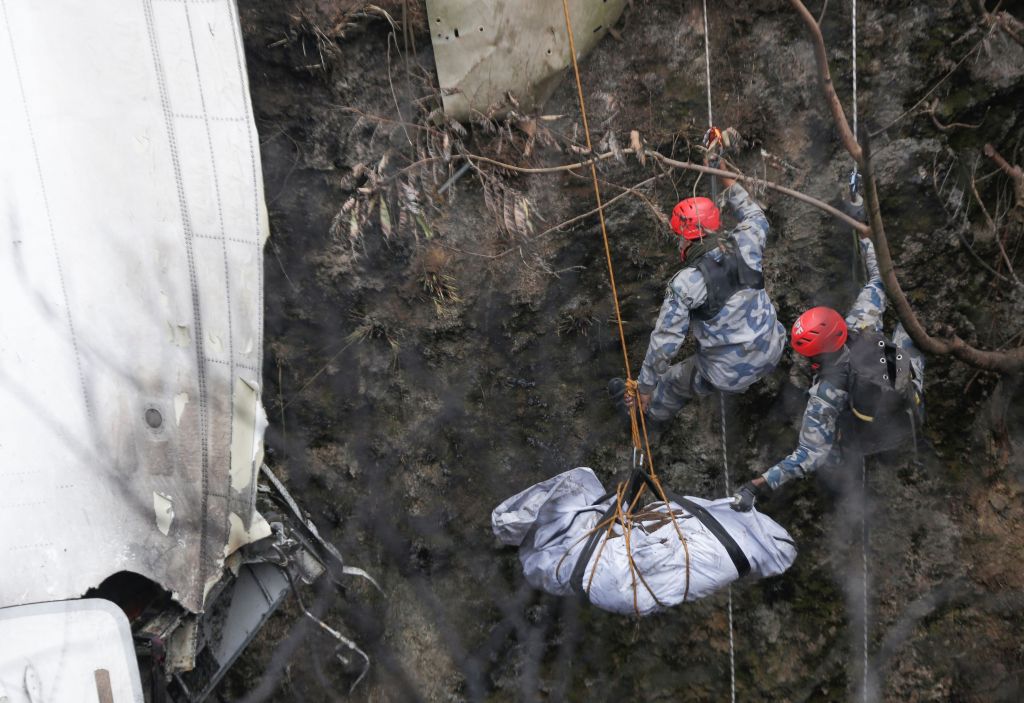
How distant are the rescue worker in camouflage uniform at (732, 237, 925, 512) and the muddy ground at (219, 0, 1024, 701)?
2.59ft

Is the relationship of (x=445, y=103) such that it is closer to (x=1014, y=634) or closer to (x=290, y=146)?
(x=290, y=146)

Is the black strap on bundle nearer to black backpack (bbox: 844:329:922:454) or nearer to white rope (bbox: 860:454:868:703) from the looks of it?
black backpack (bbox: 844:329:922:454)

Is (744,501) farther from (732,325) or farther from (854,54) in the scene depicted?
(854,54)

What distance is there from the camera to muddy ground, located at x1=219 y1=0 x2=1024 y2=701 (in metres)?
5.07

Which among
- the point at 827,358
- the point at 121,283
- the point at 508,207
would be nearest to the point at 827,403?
the point at 827,358

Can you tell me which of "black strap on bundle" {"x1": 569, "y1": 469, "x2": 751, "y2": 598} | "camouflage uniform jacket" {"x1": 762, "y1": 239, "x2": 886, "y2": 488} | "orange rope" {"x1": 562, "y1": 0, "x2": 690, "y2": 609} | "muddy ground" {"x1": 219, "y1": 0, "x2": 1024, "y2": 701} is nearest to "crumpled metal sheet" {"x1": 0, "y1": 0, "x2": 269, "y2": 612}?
"muddy ground" {"x1": 219, "y1": 0, "x2": 1024, "y2": 701}

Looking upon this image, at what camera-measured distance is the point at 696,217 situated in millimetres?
4277

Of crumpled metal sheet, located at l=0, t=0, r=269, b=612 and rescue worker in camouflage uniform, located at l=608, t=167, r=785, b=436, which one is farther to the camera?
rescue worker in camouflage uniform, located at l=608, t=167, r=785, b=436

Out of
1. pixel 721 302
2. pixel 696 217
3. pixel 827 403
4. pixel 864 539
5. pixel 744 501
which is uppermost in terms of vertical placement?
pixel 696 217

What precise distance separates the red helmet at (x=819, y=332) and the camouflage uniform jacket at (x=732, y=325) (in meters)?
0.30

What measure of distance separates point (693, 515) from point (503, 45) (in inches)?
123

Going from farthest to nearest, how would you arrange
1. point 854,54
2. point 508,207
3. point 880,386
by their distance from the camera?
point 508,207 → point 854,54 → point 880,386

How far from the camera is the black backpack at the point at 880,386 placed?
4.19 m

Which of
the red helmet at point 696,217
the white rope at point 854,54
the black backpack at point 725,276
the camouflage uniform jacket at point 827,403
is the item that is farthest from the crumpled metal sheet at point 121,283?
Result: the white rope at point 854,54
